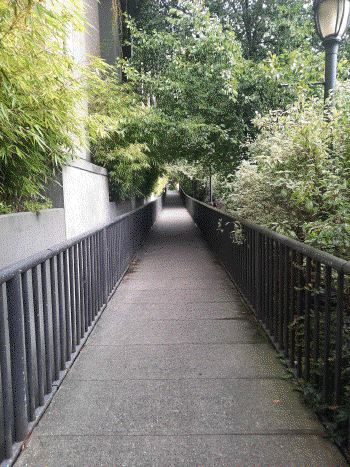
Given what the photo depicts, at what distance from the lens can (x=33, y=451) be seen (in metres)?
2.30

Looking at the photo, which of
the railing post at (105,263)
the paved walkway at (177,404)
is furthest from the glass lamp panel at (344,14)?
the railing post at (105,263)

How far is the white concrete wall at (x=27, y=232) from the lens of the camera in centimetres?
415

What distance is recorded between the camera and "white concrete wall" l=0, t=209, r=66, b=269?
13.6 feet

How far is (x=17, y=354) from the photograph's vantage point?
2262mm

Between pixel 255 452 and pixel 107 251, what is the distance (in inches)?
143

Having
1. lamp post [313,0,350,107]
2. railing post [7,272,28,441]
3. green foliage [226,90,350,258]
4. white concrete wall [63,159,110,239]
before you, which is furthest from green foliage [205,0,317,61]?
railing post [7,272,28,441]

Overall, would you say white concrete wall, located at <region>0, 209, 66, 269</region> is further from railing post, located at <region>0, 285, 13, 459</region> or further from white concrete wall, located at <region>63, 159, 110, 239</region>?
railing post, located at <region>0, 285, 13, 459</region>

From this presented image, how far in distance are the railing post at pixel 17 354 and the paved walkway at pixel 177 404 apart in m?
0.23

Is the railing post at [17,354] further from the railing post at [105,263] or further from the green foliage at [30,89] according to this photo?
the railing post at [105,263]

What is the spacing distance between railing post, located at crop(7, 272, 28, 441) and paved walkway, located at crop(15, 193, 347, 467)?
23 cm

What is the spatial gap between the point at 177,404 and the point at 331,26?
5.19 metres

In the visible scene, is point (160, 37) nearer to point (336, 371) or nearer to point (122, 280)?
point (122, 280)

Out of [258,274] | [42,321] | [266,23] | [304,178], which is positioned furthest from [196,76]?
[42,321]

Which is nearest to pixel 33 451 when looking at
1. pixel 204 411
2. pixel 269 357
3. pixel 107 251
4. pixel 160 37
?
pixel 204 411
